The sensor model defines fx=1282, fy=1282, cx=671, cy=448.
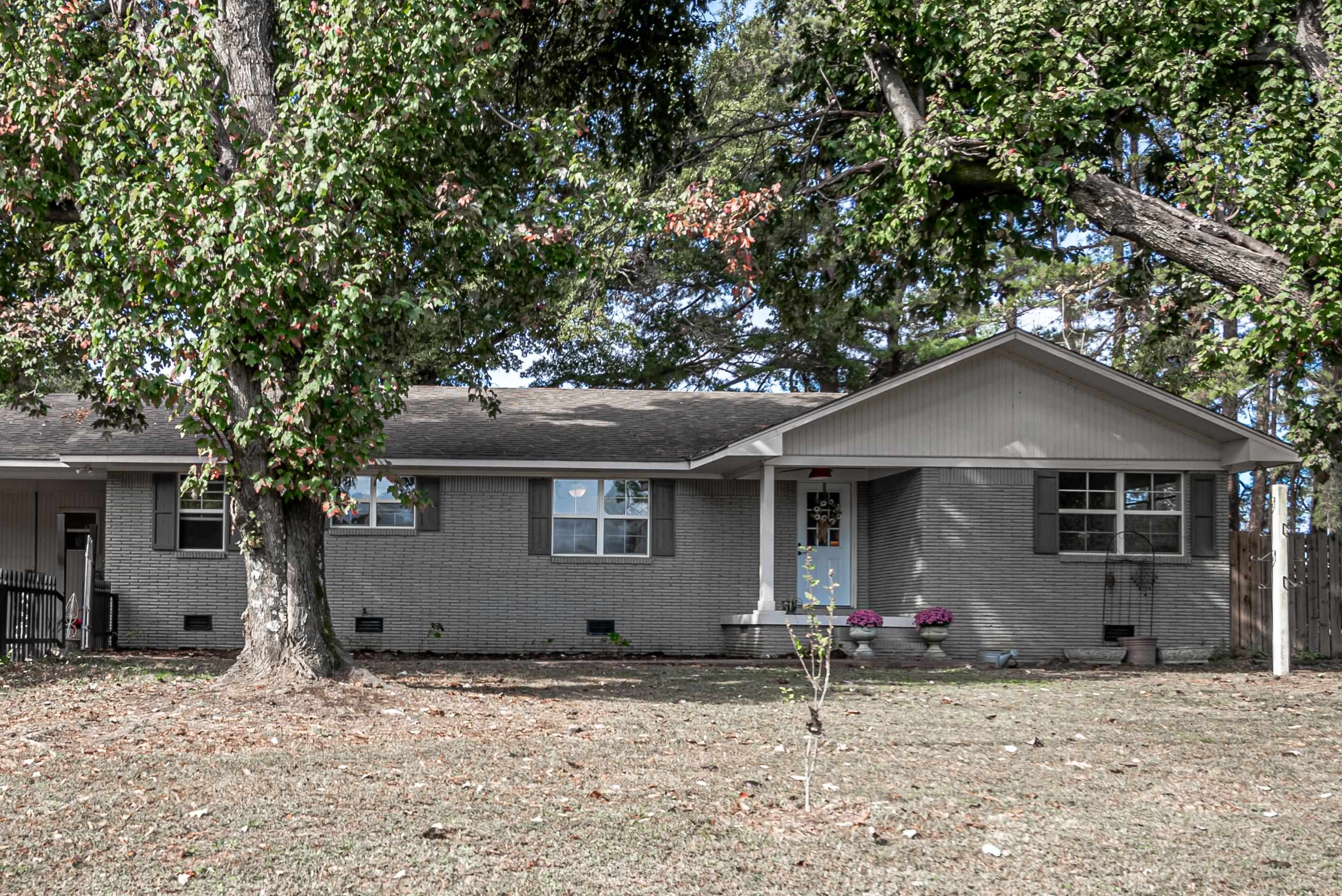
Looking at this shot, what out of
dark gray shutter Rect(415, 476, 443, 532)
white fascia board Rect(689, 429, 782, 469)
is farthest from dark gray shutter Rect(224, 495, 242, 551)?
white fascia board Rect(689, 429, 782, 469)

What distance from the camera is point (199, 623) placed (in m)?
18.1

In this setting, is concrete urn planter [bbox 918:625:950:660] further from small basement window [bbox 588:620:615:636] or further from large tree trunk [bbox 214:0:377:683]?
large tree trunk [bbox 214:0:377:683]

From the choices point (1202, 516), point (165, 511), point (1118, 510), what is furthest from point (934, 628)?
point (165, 511)

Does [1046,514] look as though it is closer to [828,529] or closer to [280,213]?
[828,529]

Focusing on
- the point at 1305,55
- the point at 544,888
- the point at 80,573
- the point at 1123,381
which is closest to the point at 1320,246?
the point at 1305,55

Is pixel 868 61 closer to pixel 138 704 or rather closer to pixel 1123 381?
pixel 1123 381

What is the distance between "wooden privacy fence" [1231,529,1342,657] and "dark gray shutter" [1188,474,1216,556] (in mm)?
877

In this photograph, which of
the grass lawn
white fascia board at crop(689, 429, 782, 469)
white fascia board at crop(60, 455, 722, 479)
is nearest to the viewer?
the grass lawn

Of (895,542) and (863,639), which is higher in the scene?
(895,542)

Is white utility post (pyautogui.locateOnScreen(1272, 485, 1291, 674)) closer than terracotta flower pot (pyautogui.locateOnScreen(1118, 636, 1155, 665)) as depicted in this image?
Yes

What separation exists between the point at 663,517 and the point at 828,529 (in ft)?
8.42

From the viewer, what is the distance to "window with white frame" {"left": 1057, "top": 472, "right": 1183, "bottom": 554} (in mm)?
17562

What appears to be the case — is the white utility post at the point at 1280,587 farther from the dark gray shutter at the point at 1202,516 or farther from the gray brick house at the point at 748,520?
the gray brick house at the point at 748,520

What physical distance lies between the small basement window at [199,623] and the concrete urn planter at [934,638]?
9826 millimetres
